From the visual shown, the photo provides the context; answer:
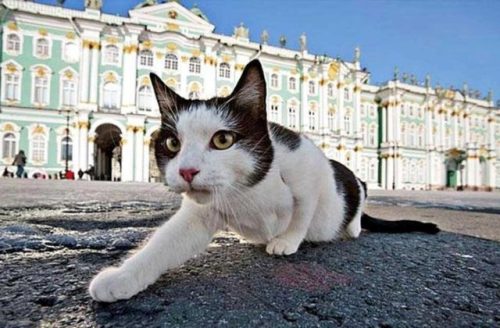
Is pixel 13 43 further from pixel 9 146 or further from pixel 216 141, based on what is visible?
pixel 216 141

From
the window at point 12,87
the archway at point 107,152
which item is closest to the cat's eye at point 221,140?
the archway at point 107,152

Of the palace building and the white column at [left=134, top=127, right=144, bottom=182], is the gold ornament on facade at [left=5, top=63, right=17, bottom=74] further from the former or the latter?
the white column at [left=134, top=127, right=144, bottom=182]

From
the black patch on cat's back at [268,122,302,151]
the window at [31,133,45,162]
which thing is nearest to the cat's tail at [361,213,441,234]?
the black patch on cat's back at [268,122,302,151]

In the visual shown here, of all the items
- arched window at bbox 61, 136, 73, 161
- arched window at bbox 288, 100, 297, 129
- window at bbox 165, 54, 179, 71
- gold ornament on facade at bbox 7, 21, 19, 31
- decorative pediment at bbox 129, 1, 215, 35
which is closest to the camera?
gold ornament on facade at bbox 7, 21, 19, 31

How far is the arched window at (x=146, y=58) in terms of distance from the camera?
22188mm

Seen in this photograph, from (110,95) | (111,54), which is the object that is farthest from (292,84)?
(110,95)

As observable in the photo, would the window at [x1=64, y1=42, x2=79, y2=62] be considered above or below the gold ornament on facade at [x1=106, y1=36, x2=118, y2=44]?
below

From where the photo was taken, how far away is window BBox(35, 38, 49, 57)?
20375mm

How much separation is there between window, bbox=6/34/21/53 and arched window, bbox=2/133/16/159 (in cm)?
521

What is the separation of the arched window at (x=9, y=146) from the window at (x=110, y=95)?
5.46 meters

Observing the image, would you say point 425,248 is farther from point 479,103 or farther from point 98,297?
point 479,103

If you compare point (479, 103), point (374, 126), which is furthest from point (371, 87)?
point (479, 103)

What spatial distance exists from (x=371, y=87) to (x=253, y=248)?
33062mm

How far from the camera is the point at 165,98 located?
137 cm
